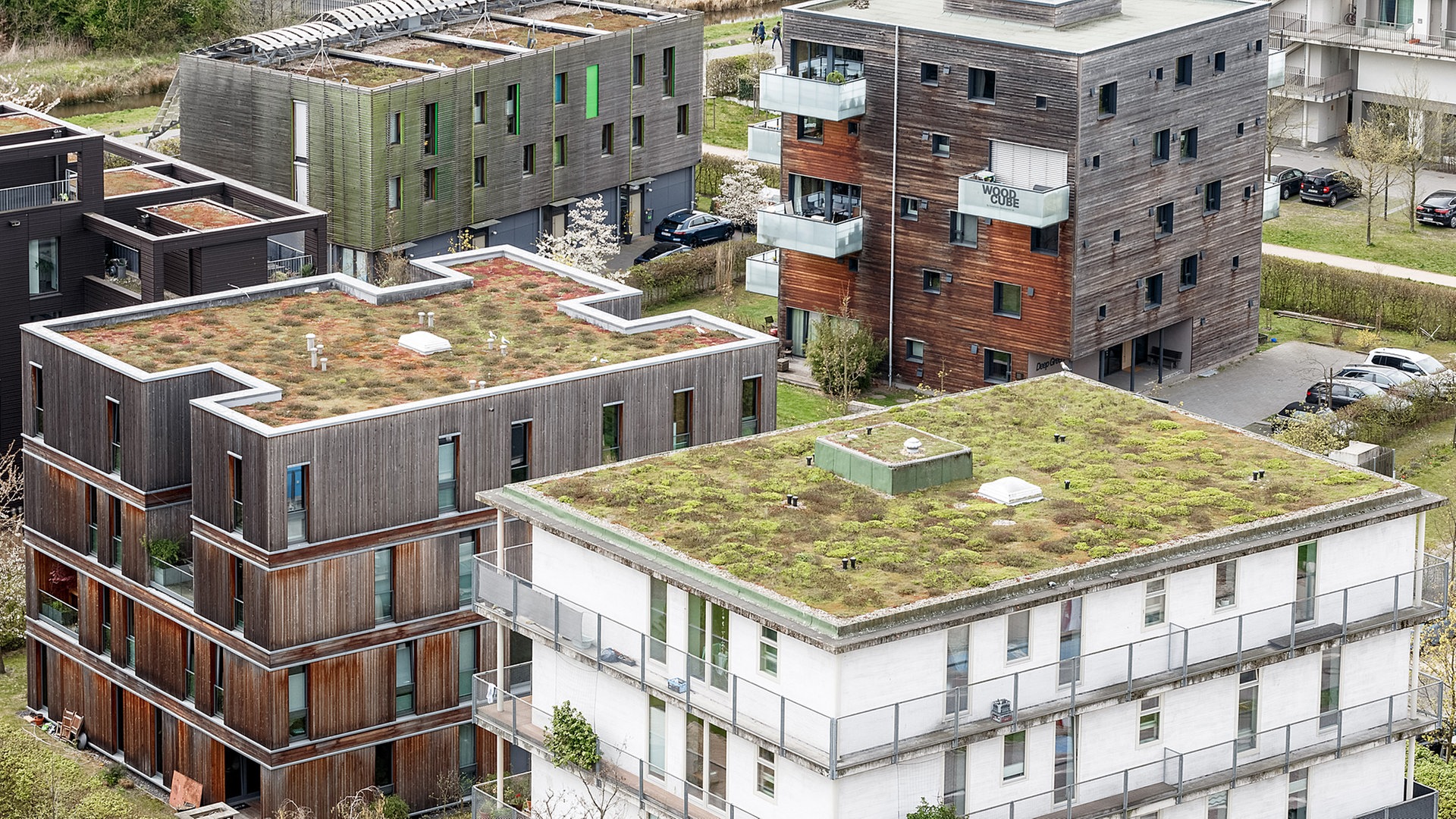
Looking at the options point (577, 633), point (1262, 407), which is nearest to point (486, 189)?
point (1262, 407)

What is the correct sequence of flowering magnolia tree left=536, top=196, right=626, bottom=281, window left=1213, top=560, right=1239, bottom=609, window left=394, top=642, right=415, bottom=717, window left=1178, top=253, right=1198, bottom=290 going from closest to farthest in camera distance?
window left=1213, top=560, right=1239, bottom=609
window left=394, top=642, right=415, bottom=717
window left=1178, top=253, right=1198, bottom=290
flowering magnolia tree left=536, top=196, right=626, bottom=281

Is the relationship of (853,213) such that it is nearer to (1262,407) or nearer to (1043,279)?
(1043,279)

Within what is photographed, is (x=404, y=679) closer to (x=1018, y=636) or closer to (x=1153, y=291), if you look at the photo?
(x=1018, y=636)

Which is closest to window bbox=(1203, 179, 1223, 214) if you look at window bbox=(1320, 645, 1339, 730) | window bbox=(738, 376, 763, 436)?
window bbox=(738, 376, 763, 436)

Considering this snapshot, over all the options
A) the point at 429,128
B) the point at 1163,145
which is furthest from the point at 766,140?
the point at 1163,145

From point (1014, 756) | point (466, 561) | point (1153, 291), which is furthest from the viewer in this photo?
point (1153, 291)

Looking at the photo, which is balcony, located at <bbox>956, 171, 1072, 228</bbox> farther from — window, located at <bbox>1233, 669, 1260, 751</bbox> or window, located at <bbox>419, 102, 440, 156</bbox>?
window, located at <bbox>1233, 669, 1260, 751</bbox>
